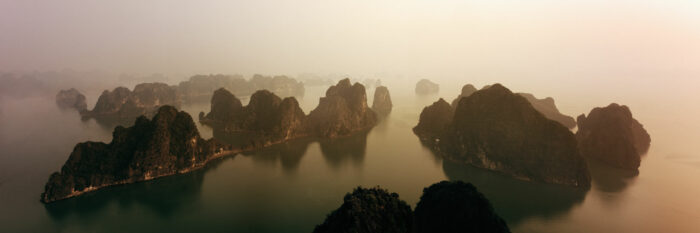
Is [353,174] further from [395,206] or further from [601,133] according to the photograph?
[601,133]

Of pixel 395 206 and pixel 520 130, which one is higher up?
pixel 520 130

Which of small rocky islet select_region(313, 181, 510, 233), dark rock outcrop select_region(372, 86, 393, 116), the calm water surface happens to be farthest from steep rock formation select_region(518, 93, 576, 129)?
small rocky islet select_region(313, 181, 510, 233)

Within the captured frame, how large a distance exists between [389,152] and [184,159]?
4785 cm

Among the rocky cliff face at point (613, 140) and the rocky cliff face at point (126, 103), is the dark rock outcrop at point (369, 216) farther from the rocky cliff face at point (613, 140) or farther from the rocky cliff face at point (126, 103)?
the rocky cliff face at point (126, 103)

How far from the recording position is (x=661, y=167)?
207 feet

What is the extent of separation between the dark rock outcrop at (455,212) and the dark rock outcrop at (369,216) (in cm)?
244

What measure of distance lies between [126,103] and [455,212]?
13991 cm

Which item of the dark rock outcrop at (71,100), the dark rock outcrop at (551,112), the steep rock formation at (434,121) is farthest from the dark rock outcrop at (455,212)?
the dark rock outcrop at (71,100)

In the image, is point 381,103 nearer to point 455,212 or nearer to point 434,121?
point 434,121

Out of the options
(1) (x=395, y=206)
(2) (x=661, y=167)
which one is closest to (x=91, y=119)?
(1) (x=395, y=206)

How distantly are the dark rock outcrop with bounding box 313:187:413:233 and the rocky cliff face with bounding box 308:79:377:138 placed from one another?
54.0m

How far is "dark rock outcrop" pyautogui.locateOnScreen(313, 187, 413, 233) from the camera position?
31.5 m

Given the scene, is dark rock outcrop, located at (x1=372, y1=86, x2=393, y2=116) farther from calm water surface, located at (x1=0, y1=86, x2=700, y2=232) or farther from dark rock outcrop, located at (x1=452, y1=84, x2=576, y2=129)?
calm water surface, located at (x1=0, y1=86, x2=700, y2=232)

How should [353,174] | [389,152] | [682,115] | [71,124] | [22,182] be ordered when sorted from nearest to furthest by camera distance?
[22,182]
[353,174]
[389,152]
[71,124]
[682,115]
